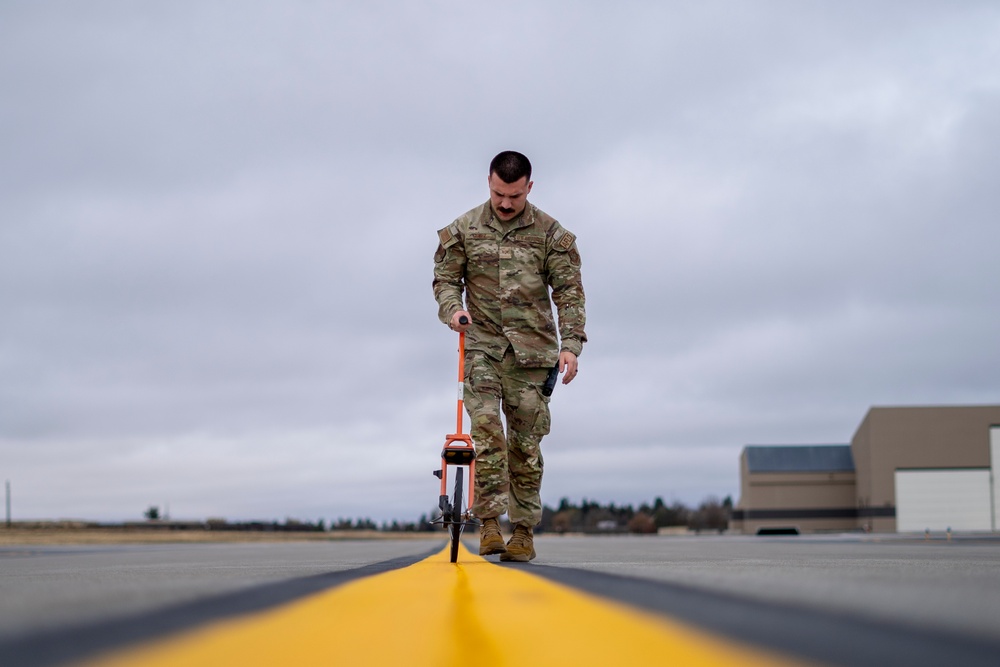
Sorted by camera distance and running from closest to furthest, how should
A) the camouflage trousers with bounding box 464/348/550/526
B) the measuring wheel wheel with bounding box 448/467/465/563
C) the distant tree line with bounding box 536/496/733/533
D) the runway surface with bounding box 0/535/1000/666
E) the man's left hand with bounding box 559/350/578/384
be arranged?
the runway surface with bounding box 0/535/1000/666 → the measuring wheel wheel with bounding box 448/467/465/563 → the camouflage trousers with bounding box 464/348/550/526 → the man's left hand with bounding box 559/350/578/384 → the distant tree line with bounding box 536/496/733/533

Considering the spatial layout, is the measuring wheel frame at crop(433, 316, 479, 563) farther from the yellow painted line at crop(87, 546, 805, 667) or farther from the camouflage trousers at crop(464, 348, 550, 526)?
the yellow painted line at crop(87, 546, 805, 667)

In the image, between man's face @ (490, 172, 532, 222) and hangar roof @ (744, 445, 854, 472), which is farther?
hangar roof @ (744, 445, 854, 472)

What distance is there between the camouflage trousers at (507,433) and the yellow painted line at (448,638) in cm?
347

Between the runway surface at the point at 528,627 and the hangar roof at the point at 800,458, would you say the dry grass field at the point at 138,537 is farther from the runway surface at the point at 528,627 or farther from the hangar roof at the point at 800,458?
the runway surface at the point at 528,627

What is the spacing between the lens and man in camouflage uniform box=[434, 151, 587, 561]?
577cm

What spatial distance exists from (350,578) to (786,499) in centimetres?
6269

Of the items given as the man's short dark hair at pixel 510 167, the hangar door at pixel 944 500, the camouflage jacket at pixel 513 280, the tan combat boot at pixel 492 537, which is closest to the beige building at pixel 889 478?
the hangar door at pixel 944 500

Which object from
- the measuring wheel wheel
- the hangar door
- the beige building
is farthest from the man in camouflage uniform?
the beige building

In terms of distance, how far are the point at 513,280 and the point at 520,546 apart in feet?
5.77

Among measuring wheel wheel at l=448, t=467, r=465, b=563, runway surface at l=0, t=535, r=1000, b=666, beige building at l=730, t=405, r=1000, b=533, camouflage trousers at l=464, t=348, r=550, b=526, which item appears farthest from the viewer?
beige building at l=730, t=405, r=1000, b=533

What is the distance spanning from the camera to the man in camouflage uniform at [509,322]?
577cm

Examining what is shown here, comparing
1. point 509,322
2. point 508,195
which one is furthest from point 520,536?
point 508,195

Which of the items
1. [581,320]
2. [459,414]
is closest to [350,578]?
[459,414]

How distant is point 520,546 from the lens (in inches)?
218
